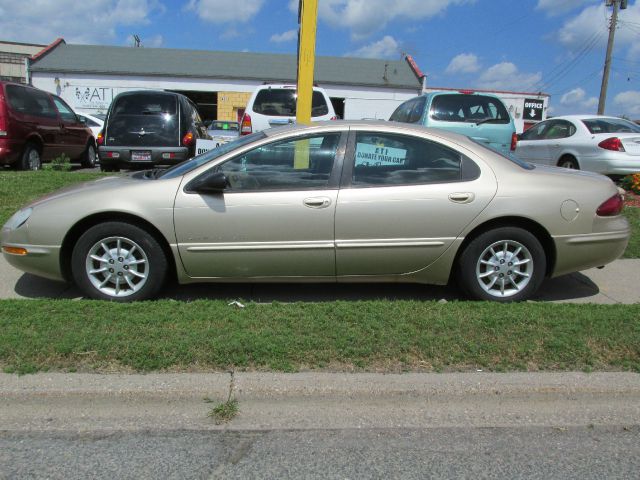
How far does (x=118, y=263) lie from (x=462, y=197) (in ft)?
9.13

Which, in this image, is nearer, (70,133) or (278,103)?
(278,103)

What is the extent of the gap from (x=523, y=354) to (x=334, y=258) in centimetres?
157

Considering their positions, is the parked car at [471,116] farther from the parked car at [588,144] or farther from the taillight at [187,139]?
the taillight at [187,139]

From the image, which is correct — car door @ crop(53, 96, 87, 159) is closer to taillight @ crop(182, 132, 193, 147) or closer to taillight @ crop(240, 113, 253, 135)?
taillight @ crop(182, 132, 193, 147)

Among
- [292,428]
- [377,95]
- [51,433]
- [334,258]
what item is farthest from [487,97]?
[377,95]

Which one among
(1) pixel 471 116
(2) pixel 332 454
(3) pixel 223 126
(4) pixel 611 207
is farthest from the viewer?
(3) pixel 223 126

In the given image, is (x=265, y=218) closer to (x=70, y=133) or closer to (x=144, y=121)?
(x=144, y=121)

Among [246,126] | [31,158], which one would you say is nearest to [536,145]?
[246,126]

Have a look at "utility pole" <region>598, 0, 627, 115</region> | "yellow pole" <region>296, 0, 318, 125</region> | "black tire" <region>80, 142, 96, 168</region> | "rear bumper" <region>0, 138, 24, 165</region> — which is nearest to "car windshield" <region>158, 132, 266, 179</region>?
"yellow pole" <region>296, 0, 318, 125</region>

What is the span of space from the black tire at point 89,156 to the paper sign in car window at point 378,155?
9440 millimetres

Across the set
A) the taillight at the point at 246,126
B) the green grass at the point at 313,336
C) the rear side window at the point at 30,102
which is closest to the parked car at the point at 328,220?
the green grass at the point at 313,336

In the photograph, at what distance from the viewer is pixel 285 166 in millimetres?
4602

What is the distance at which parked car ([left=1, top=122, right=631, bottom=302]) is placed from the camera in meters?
4.47

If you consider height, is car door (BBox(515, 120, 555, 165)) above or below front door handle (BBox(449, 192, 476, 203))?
above
